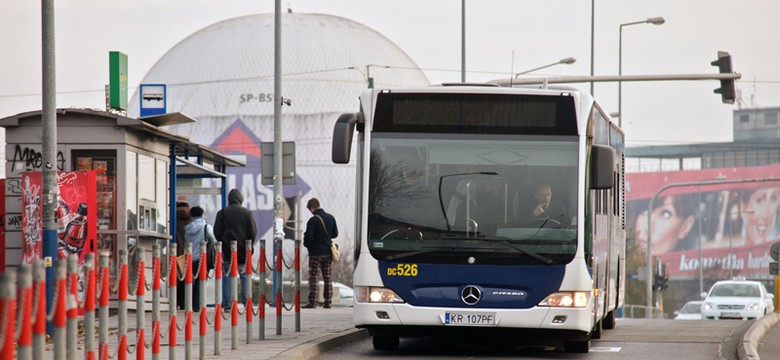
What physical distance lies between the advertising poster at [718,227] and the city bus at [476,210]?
335ft

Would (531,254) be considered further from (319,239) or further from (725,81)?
(725,81)

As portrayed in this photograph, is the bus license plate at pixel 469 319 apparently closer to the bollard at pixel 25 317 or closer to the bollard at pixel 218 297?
the bollard at pixel 218 297

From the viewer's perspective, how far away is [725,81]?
1179 inches

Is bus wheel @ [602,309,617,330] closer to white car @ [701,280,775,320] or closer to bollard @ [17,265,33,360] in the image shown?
bollard @ [17,265,33,360]

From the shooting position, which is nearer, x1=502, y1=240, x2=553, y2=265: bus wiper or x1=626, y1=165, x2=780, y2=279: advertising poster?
x1=502, y1=240, x2=553, y2=265: bus wiper

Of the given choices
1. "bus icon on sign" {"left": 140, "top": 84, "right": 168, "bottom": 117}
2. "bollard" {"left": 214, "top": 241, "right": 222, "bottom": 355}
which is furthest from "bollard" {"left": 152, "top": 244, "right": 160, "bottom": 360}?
"bus icon on sign" {"left": 140, "top": 84, "right": 168, "bottom": 117}

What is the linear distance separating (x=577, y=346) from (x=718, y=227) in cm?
10592

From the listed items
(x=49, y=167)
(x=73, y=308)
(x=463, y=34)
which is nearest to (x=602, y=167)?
(x=49, y=167)

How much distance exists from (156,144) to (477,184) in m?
7.38

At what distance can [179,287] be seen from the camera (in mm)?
21938

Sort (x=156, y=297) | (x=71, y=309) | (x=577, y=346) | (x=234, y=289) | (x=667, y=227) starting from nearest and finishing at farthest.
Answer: (x=71, y=309) < (x=156, y=297) < (x=234, y=289) < (x=577, y=346) < (x=667, y=227)

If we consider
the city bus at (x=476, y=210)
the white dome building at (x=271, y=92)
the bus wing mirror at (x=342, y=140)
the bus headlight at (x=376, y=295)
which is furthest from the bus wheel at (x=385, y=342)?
the white dome building at (x=271, y=92)

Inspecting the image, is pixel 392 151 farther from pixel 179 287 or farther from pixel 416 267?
pixel 179 287

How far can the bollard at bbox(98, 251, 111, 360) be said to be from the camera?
401 inches
